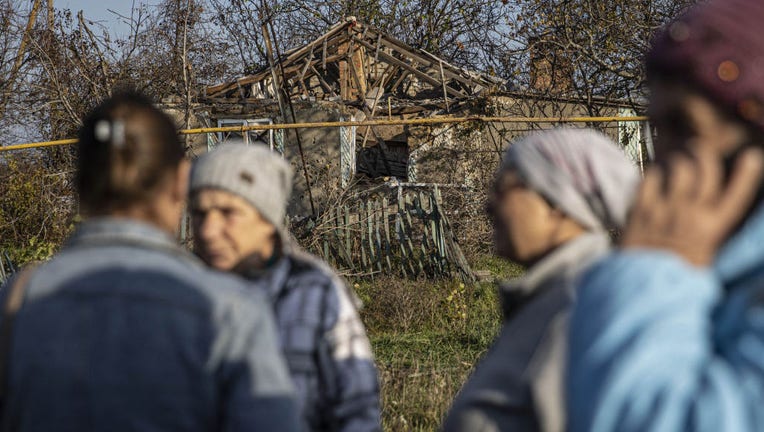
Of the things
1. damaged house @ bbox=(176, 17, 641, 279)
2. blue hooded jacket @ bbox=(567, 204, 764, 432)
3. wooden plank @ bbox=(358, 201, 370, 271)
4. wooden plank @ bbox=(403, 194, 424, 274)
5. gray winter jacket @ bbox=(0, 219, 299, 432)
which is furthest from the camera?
damaged house @ bbox=(176, 17, 641, 279)

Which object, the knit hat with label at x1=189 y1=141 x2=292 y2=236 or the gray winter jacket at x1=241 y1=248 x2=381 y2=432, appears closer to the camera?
the gray winter jacket at x1=241 y1=248 x2=381 y2=432

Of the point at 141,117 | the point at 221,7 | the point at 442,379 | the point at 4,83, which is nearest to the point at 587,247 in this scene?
the point at 141,117

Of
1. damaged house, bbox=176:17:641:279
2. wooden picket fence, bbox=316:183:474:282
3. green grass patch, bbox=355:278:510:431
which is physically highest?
damaged house, bbox=176:17:641:279

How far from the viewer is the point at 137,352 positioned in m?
1.51

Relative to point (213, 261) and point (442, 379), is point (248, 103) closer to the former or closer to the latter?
point (442, 379)

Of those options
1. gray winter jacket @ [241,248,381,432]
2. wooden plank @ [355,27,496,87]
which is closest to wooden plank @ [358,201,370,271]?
wooden plank @ [355,27,496,87]

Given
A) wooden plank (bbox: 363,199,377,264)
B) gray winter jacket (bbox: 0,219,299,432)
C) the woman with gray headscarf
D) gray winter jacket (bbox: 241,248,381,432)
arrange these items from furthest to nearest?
wooden plank (bbox: 363,199,377,264) → gray winter jacket (bbox: 241,248,381,432) → the woman with gray headscarf → gray winter jacket (bbox: 0,219,299,432)

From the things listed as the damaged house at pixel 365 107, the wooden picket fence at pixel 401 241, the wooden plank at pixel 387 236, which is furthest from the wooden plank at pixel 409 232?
the damaged house at pixel 365 107

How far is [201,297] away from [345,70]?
1704 cm

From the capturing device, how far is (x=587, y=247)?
186 cm

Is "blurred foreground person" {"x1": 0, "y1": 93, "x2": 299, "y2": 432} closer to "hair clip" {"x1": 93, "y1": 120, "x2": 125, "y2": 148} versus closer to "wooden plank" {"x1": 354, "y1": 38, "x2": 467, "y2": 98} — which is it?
"hair clip" {"x1": 93, "y1": 120, "x2": 125, "y2": 148}

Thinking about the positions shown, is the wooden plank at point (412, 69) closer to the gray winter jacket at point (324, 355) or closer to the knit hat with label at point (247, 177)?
the knit hat with label at point (247, 177)

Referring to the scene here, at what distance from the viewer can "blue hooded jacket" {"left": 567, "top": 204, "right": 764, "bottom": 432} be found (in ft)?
3.10

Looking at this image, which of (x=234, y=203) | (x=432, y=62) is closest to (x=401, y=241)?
(x=432, y=62)
